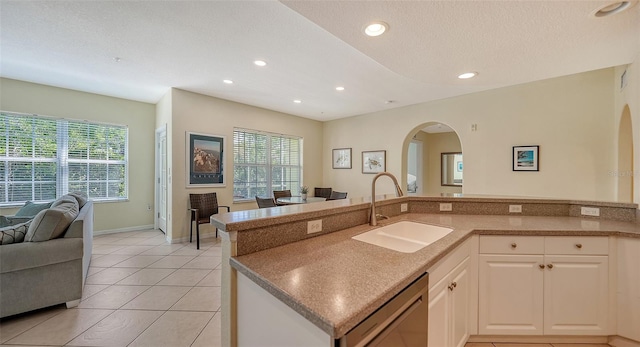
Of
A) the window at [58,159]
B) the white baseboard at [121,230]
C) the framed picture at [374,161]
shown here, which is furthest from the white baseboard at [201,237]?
the framed picture at [374,161]

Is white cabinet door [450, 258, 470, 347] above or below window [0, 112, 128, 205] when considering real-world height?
below

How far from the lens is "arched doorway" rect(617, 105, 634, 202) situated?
292cm

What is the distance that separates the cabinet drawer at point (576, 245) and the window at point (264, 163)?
4.69 metres

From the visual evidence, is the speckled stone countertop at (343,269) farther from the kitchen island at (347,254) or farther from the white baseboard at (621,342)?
the white baseboard at (621,342)

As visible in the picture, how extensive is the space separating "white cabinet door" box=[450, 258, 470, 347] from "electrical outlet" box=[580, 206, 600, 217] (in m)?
1.41

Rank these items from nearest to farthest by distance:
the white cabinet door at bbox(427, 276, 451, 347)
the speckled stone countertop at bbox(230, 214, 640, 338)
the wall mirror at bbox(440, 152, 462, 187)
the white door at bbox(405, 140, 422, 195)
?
1. the speckled stone countertop at bbox(230, 214, 640, 338)
2. the white cabinet door at bbox(427, 276, 451, 347)
3. the wall mirror at bbox(440, 152, 462, 187)
4. the white door at bbox(405, 140, 422, 195)

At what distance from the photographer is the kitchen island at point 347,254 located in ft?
2.59

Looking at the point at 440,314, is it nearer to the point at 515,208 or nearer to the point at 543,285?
the point at 543,285

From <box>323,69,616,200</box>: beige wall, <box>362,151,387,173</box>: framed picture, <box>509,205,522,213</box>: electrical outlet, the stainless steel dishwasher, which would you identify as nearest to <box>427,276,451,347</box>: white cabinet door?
the stainless steel dishwasher

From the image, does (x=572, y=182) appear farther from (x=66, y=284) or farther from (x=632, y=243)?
(x=66, y=284)

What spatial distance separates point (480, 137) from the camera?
13.6 feet

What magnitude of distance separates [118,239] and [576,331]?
609cm

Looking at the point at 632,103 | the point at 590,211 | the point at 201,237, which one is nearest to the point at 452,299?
the point at 590,211

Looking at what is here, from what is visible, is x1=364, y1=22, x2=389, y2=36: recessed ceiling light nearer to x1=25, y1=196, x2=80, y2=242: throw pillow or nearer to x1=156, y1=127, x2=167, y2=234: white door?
x1=25, y1=196, x2=80, y2=242: throw pillow
